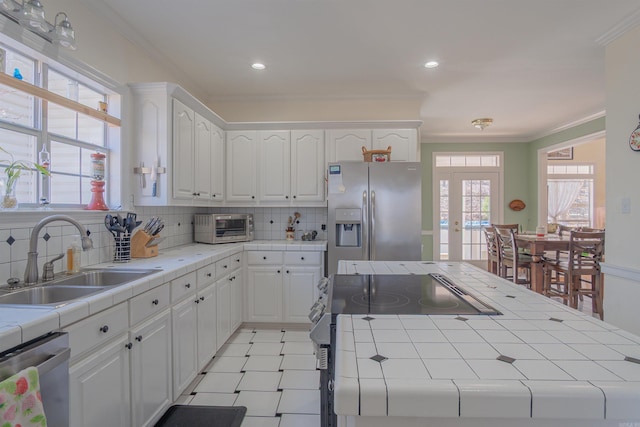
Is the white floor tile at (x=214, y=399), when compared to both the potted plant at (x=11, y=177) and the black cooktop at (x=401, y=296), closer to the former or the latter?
the black cooktop at (x=401, y=296)

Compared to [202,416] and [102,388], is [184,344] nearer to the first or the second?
[202,416]

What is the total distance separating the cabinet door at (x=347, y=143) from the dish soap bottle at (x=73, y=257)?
2.48 metres

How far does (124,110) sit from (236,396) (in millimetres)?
2215

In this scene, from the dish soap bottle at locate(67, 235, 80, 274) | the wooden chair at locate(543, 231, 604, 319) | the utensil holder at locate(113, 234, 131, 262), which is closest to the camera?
the dish soap bottle at locate(67, 235, 80, 274)

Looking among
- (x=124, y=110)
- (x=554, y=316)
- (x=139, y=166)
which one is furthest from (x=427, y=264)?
(x=124, y=110)

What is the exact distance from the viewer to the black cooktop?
1.18 meters

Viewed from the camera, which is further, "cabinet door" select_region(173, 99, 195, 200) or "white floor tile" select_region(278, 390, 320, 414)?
"cabinet door" select_region(173, 99, 195, 200)

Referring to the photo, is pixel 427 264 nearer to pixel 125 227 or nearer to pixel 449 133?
pixel 125 227

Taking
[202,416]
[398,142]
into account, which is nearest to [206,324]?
[202,416]

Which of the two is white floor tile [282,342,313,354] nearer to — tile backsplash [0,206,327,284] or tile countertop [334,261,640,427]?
tile backsplash [0,206,327,284]

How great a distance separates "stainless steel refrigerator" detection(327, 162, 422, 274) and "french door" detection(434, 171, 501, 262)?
322 cm

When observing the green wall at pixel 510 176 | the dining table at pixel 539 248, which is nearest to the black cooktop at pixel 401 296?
the dining table at pixel 539 248

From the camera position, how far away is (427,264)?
2158mm

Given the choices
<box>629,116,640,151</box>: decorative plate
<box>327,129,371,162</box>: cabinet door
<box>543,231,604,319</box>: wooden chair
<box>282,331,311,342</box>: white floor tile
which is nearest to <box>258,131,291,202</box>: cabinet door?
<box>327,129,371,162</box>: cabinet door
